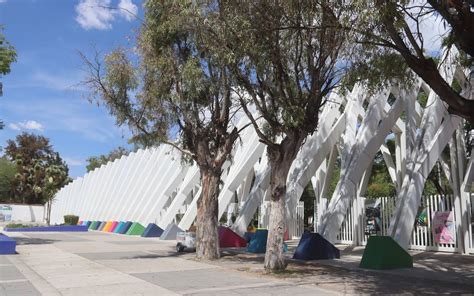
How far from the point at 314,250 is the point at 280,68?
255 inches

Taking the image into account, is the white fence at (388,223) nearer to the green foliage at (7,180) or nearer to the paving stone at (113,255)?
the paving stone at (113,255)

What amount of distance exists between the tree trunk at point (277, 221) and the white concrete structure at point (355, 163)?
3.77 metres

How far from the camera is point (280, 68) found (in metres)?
12.8

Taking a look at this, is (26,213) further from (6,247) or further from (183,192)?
(6,247)

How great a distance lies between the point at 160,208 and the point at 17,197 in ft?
180

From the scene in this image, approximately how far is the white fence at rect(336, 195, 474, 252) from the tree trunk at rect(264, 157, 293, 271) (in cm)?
746

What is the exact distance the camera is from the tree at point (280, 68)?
37.7ft

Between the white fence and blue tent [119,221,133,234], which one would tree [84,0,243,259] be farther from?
blue tent [119,221,133,234]

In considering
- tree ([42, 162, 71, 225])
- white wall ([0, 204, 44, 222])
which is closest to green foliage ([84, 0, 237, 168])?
tree ([42, 162, 71, 225])

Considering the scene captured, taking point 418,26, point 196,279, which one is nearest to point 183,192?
point 196,279

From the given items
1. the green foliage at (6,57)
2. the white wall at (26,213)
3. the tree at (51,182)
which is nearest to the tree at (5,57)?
the green foliage at (6,57)

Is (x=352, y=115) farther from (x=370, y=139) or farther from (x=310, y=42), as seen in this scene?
(x=310, y=42)

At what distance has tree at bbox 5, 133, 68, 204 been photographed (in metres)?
76.2

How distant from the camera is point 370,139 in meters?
19.8
